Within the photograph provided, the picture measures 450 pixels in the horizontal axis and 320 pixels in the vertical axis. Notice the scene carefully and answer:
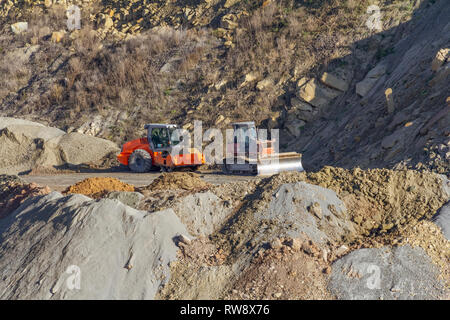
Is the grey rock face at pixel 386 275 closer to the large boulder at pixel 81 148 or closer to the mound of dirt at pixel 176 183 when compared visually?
the mound of dirt at pixel 176 183

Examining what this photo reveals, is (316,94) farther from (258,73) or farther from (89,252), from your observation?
(89,252)

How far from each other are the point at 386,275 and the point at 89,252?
177 inches

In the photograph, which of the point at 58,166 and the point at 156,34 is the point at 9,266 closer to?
the point at 58,166

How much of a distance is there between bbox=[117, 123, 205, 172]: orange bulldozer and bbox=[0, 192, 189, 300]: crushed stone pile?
742 centimetres

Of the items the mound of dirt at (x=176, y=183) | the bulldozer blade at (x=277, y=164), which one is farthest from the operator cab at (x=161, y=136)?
the mound of dirt at (x=176, y=183)

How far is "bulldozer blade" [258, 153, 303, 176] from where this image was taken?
15.4 metres

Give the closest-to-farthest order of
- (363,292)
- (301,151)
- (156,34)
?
(363,292) → (301,151) → (156,34)

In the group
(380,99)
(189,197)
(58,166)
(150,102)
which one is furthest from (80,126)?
(189,197)

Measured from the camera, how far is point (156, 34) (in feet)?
97.2

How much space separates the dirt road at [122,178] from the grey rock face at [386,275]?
7852mm

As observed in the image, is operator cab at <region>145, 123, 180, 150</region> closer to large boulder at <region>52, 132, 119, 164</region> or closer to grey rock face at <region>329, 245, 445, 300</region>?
large boulder at <region>52, 132, 119, 164</region>

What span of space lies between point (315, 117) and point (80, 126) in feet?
39.4

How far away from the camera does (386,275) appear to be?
282 inches

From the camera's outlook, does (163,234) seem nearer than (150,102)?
Yes
